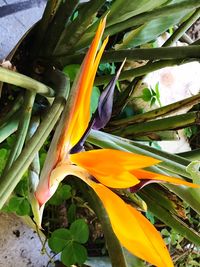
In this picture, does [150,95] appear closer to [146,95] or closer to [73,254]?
[146,95]

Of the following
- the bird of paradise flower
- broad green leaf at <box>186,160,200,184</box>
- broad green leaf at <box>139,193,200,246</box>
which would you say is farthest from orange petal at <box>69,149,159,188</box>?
broad green leaf at <box>139,193,200,246</box>

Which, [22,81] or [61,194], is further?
[61,194]

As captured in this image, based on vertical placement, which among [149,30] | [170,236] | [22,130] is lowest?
[170,236]

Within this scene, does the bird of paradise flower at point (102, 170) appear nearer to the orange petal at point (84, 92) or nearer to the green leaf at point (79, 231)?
the orange petal at point (84, 92)

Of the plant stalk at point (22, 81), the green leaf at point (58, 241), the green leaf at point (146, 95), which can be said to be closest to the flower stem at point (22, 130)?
the plant stalk at point (22, 81)

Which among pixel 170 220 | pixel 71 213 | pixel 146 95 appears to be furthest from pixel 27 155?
pixel 146 95

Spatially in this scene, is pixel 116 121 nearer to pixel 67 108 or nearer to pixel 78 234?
pixel 78 234

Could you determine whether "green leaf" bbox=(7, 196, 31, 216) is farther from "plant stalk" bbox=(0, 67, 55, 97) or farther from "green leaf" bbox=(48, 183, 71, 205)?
"plant stalk" bbox=(0, 67, 55, 97)
